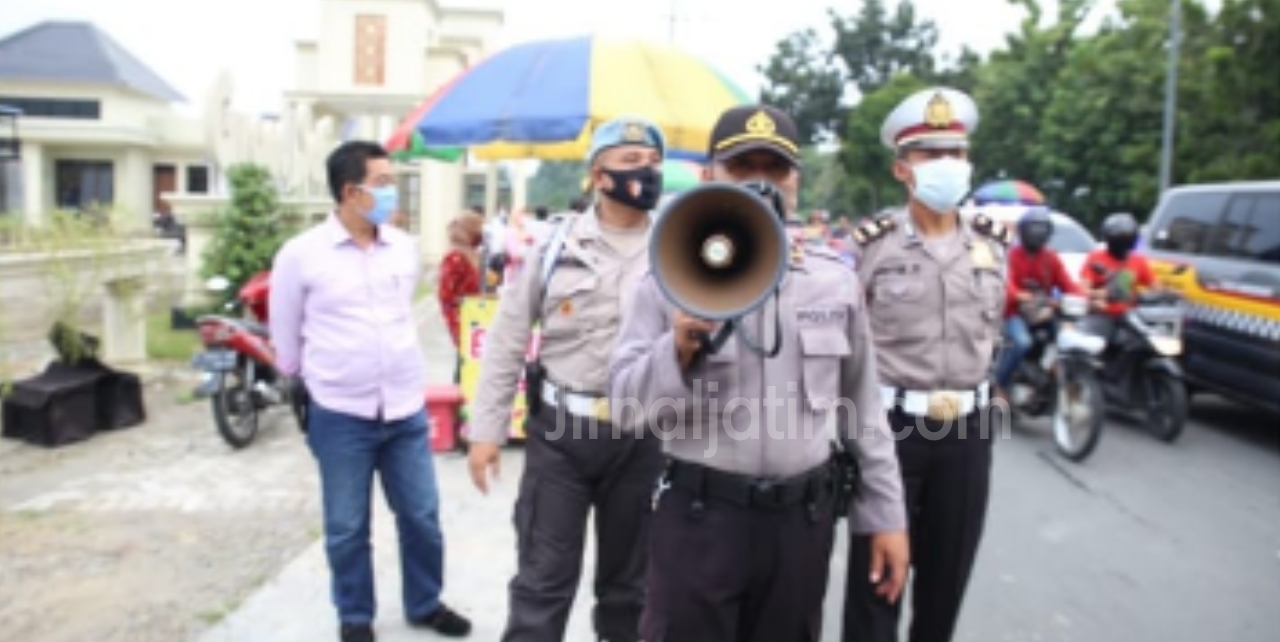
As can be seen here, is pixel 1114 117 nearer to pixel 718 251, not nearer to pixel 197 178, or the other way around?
pixel 718 251

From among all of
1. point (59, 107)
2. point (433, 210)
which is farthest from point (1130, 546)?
point (59, 107)

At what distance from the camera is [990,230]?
121 inches

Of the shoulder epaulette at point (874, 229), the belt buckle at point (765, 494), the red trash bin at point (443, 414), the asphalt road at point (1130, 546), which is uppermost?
the shoulder epaulette at point (874, 229)

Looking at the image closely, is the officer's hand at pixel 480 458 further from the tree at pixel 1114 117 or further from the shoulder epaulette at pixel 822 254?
the tree at pixel 1114 117

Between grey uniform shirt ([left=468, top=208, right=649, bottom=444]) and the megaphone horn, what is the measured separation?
1125 millimetres

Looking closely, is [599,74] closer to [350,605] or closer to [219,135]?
[350,605]

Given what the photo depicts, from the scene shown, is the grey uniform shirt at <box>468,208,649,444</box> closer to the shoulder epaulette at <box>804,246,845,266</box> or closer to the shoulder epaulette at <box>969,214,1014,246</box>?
the shoulder epaulette at <box>804,246,845,266</box>

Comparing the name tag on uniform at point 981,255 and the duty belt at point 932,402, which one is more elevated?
the name tag on uniform at point 981,255

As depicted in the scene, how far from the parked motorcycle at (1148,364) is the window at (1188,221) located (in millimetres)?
469

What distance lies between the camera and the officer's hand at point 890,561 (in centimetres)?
229

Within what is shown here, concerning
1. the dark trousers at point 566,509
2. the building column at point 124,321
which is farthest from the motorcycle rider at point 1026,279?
the building column at point 124,321

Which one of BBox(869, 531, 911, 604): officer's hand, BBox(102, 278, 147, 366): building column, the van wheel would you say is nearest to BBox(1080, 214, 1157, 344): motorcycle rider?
the van wheel

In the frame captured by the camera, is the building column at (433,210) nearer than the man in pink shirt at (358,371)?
No

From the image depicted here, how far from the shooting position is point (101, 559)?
A: 4.28m
